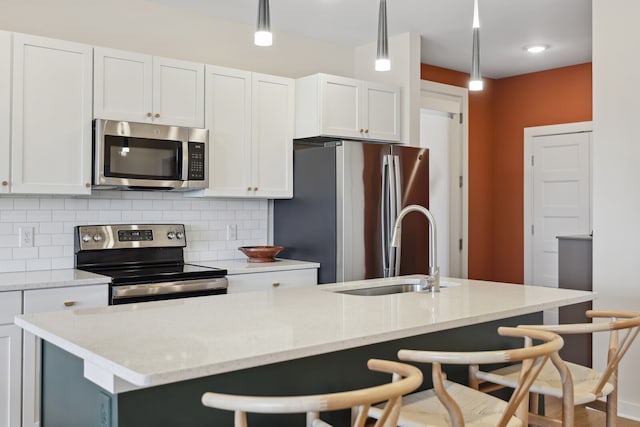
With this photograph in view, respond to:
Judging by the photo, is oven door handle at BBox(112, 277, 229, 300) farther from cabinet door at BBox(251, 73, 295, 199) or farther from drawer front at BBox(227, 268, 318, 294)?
cabinet door at BBox(251, 73, 295, 199)

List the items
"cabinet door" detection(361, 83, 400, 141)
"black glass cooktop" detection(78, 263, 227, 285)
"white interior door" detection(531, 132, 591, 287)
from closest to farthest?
1. "black glass cooktop" detection(78, 263, 227, 285)
2. "cabinet door" detection(361, 83, 400, 141)
3. "white interior door" detection(531, 132, 591, 287)

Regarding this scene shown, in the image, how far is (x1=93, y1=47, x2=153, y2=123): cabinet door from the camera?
12.0ft

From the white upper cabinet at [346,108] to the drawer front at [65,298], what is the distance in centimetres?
192

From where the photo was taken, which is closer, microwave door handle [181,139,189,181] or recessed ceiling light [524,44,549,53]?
microwave door handle [181,139,189,181]

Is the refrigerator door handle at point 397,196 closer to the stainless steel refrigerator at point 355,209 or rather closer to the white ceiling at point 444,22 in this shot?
the stainless steel refrigerator at point 355,209

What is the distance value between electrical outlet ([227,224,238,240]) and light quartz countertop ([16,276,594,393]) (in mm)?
1900

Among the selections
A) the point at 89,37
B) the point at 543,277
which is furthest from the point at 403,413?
the point at 543,277

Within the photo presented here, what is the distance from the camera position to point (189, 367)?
1.49 metres

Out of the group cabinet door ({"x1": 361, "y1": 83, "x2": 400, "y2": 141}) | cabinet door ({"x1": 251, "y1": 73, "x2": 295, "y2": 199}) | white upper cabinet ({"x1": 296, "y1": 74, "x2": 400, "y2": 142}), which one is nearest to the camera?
cabinet door ({"x1": 251, "y1": 73, "x2": 295, "y2": 199})

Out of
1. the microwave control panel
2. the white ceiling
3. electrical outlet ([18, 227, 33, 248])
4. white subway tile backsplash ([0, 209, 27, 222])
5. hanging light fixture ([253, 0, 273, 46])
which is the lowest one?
electrical outlet ([18, 227, 33, 248])

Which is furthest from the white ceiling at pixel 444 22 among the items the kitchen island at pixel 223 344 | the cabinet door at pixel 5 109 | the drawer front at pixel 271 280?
the kitchen island at pixel 223 344

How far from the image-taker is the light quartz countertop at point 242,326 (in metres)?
1.56

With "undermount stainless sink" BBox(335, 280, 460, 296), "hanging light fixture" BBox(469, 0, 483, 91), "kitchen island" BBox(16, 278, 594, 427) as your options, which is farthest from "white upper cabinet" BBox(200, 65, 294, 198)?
"hanging light fixture" BBox(469, 0, 483, 91)

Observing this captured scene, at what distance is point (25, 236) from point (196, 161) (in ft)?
3.61
